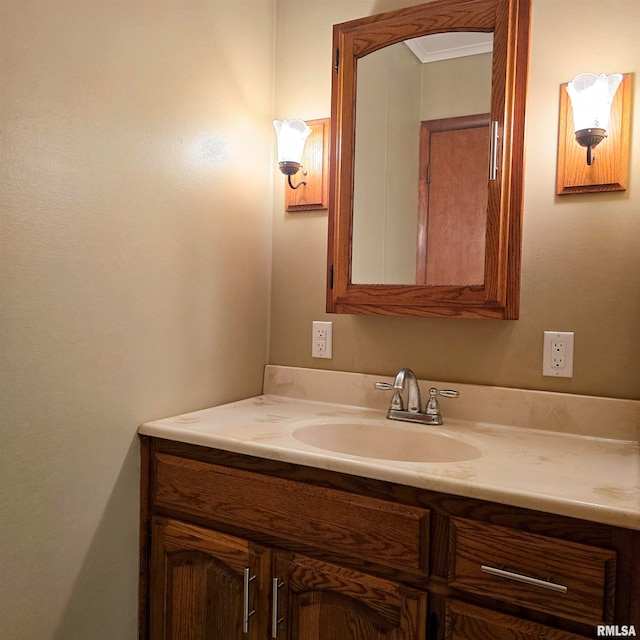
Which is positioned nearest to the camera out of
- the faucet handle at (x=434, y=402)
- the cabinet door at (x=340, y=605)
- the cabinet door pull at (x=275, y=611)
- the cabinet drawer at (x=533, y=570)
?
the cabinet drawer at (x=533, y=570)

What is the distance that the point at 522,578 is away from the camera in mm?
907

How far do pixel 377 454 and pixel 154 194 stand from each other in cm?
89

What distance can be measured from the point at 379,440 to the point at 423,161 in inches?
30.3

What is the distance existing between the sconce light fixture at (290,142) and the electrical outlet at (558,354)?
2.90 feet

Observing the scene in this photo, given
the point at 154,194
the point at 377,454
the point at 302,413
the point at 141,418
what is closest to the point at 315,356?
the point at 302,413

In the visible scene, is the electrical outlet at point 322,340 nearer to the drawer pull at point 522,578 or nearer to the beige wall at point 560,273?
the beige wall at point 560,273

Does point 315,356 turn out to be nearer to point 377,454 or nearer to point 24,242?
point 377,454

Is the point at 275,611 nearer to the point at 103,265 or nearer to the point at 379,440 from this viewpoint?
the point at 379,440

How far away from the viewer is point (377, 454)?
1.43 m

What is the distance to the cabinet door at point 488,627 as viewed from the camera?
2.95 ft

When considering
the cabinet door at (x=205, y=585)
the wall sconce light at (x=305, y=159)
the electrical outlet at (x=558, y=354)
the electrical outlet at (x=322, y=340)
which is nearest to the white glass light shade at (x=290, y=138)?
the wall sconce light at (x=305, y=159)

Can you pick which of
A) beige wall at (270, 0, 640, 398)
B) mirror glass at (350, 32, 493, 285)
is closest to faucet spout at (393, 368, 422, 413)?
beige wall at (270, 0, 640, 398)

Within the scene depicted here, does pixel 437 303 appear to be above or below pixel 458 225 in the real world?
below

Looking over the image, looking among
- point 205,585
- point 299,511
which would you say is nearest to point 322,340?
point 299,511
